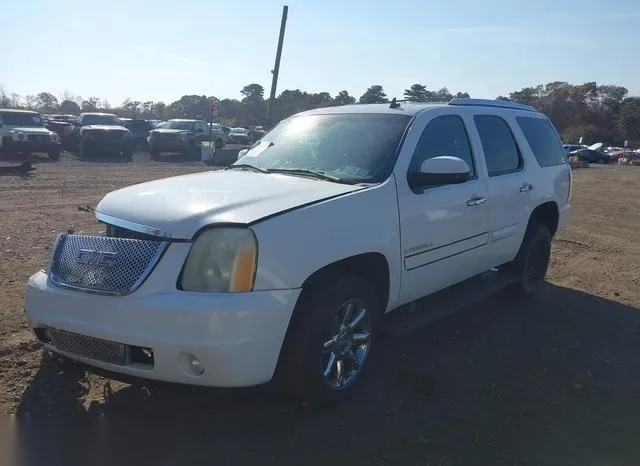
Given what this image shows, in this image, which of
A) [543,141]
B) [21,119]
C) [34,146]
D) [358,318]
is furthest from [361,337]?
[21,119]

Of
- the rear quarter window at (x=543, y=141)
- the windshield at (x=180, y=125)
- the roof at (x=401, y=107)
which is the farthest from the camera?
the windshield at (x=180, y=125)

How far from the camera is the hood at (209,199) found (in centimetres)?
343

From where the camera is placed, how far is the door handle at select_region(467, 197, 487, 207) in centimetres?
502

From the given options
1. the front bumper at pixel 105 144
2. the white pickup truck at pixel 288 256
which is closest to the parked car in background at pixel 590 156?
the front bumper at pixel 105 144

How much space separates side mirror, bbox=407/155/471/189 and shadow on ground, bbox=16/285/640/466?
137cm

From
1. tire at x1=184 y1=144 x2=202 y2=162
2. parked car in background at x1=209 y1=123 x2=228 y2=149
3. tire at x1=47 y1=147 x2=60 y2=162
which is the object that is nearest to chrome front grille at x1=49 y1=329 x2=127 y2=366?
parked car in background at x1=209 y1=123 x2=228 y2=149

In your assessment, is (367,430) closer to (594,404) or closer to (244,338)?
(244,338)

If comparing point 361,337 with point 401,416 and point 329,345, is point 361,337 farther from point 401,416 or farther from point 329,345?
point 401,416

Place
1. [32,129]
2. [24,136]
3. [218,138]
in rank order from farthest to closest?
[32,129]
[24,136]
[218,138]

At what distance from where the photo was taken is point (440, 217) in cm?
466

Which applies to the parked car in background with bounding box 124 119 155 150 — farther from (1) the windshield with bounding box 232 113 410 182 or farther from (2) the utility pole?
(1) the windshield with bounding box 232 113 410 182

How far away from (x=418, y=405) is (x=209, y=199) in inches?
72.6

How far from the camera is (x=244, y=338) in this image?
327 centimetres

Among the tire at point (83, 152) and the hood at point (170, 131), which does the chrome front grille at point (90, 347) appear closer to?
the tire at point (83, 152)
